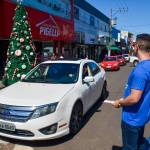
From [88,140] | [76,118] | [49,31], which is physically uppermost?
[49,31]

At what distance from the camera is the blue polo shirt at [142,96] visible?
2365 millimetres

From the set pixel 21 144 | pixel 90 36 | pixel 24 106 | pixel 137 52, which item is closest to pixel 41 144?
pixel 21 144

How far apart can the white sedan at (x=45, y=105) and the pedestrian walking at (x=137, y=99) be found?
1649mm

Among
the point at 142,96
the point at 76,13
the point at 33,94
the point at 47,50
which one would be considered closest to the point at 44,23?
the point at 47,50

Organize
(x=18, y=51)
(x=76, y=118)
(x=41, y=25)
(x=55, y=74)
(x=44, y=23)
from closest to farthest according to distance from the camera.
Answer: (x=76, y=118), (x=55, y=74), (x=18, y=51), (x=41, y=25), (x=44, y=23)

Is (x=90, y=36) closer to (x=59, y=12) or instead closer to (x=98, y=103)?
(x=59, y=12)

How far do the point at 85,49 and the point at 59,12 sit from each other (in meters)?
12.6

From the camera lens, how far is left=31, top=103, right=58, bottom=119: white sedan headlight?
3.89m

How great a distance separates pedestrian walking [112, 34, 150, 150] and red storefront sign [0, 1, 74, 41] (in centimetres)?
1043

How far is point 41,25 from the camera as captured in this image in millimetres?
15234

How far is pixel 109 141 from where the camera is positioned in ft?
14.4

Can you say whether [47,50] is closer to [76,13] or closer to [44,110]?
[76,13]

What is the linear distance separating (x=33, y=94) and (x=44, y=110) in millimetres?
569

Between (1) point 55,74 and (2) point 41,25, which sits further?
(2) point 41,25
